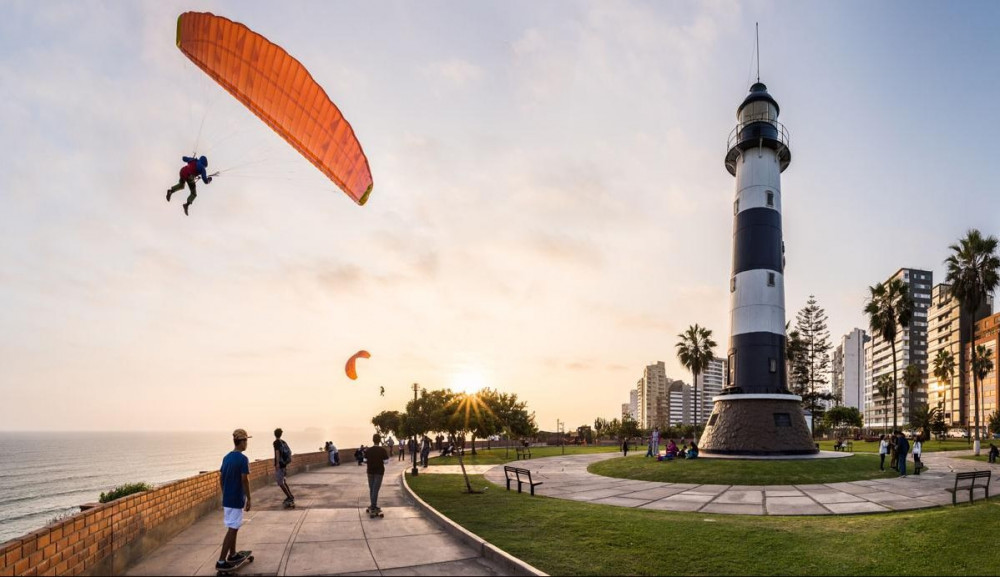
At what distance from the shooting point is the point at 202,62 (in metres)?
12.3

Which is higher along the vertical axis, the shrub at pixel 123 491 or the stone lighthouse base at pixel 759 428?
the shrub at pixel 123 491

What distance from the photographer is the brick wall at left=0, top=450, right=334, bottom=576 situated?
5.94m

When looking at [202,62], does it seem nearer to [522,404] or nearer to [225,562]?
[225,562]

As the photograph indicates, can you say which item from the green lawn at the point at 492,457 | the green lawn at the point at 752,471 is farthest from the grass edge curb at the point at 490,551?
the green lawn at the point at 492,457

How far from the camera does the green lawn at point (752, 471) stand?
19906 millimetres

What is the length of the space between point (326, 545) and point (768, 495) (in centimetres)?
1325

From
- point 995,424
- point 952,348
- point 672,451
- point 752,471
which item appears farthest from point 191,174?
point 952,348

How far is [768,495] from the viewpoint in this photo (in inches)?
659

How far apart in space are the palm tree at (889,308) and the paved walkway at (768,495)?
38.6 meters

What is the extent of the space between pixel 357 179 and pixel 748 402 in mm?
22363

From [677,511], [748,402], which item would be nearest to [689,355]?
[748,402]

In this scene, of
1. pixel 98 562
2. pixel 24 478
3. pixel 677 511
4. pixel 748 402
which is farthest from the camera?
pixel 24 478

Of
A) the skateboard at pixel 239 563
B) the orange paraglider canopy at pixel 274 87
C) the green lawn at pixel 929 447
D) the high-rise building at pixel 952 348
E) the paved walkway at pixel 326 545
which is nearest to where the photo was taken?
the skateboard at pixel 239 563

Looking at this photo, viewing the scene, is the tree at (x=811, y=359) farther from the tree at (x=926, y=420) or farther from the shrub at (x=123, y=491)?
the shrub at (x=123, y=491)
